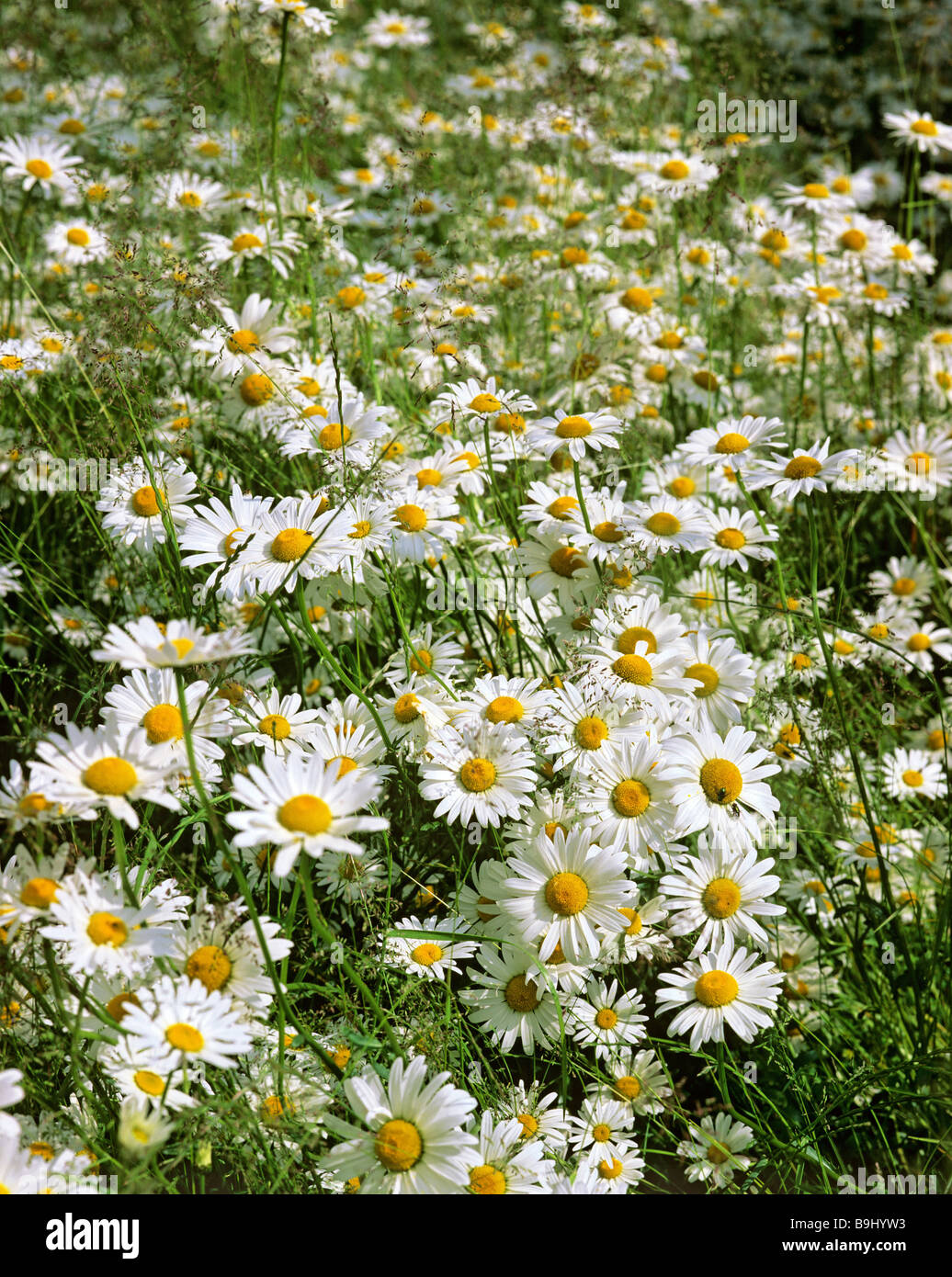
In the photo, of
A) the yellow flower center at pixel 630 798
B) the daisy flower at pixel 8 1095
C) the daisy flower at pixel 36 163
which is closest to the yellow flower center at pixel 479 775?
the yellow flower center at pixel 630 798

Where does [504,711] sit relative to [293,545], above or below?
below

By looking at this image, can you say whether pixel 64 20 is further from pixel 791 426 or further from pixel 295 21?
pixel 791 426

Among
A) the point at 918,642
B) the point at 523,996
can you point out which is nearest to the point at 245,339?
the point at 523,996

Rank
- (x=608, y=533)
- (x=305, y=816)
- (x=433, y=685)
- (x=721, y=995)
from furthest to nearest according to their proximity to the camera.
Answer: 1. (x=608, y=533)
2. (x=433, y=685)
3. (x=721, y=995)
4. (x=305, y=816)

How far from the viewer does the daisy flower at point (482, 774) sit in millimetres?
1676

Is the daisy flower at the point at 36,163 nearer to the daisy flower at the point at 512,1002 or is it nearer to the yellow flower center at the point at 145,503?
the yellow flower center at the point at 145,503

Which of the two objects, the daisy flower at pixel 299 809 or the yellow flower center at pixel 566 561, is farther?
the yellow flower center at pixel 566 561

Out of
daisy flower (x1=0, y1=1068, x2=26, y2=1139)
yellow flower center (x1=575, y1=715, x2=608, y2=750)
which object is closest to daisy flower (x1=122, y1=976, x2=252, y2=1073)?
daisy flower (x1=0, y1=1068, x2=26, y2=1139)

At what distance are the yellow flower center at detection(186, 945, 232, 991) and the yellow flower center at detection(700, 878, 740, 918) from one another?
0.79m

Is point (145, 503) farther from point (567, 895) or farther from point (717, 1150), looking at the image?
point (717, 1150)

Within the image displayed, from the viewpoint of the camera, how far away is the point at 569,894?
1.58 meters

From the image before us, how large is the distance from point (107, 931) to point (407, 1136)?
47 centimetres

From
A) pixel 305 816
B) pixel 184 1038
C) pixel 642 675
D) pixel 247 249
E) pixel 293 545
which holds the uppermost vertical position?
pixel 247 249

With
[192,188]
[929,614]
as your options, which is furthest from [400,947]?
[192,188]
